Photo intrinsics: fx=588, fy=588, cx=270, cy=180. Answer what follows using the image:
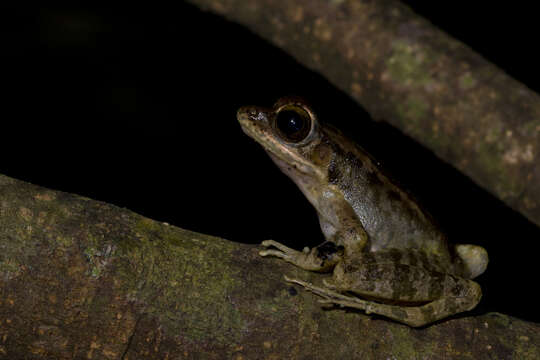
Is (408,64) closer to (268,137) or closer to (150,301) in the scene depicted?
(268,137)

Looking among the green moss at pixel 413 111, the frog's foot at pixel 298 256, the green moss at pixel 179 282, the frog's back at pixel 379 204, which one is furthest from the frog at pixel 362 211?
the green moss at pixel 413 111

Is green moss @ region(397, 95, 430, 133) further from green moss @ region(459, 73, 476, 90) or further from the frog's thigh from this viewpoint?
the frog's thigh

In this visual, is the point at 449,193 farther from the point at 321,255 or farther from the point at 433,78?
the point at 321,255

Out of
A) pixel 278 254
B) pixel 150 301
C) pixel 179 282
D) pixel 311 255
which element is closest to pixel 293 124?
pixel 311 255

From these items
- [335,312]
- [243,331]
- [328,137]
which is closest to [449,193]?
[328,137]

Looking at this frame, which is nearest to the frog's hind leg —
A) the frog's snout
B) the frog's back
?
the frog's back

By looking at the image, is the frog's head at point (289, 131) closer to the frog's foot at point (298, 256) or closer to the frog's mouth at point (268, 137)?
the frog's mouth at point (268, 137)

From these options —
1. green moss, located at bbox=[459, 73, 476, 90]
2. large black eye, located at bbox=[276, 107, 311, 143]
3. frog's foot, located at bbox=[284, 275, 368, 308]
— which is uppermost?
green moss, located at bbox=[459, 73, 476, 90]
